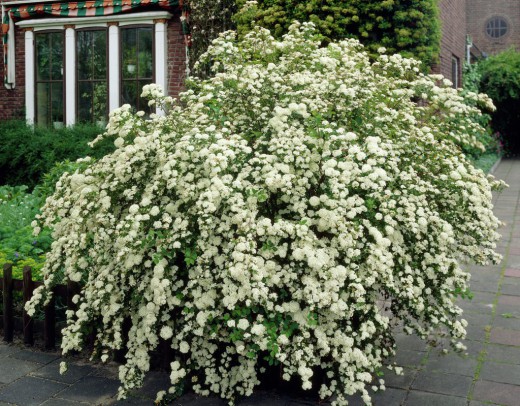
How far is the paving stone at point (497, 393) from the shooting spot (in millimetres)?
3668

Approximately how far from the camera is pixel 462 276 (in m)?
3.95

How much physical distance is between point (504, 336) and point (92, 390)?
Result: 2978 mm

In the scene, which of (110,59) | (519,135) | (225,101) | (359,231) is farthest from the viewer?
(519,135)

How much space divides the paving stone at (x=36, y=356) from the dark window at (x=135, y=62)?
300 inches

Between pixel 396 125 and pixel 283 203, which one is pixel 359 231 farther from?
pixel 396 125

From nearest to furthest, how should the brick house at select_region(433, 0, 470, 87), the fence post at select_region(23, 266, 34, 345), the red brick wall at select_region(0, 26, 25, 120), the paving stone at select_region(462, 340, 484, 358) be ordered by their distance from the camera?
1. the paving stone at select_region(462, 340, 484, 358)
2. the fence post at select_region(23, 266, 34, 345)
3. the brick house at select_region(433, 0, 470, 87)
4. the red brick wall at select_region(0, 26, 25, 120)

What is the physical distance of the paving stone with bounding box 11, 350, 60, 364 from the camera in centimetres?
432

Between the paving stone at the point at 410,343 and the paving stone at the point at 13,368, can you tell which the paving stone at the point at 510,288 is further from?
the paving stone at the point at 13,368

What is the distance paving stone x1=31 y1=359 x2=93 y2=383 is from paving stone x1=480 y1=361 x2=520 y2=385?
2572 mm

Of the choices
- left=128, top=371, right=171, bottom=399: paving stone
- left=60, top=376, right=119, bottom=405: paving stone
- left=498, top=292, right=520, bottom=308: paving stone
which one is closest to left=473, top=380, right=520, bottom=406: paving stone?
left=498, top=292, right=520, bottom=308: paving stone

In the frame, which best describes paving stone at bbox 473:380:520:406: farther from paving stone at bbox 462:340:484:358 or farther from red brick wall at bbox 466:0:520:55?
red brick wall at bbox 466:0:520:55

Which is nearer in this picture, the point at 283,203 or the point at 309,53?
the point at 283,203

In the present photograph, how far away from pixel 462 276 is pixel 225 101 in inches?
74.7

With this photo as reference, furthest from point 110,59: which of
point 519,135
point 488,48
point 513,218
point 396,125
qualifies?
point 488,48
